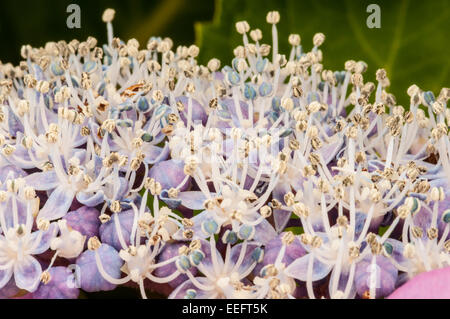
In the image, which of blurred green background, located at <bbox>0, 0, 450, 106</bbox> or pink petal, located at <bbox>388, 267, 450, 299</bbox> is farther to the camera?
blurred green background, located at <bbox>0, 0, 450, 106</bbox>

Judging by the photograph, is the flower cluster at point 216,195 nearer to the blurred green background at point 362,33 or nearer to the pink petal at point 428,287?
the pink petal at point 428,287

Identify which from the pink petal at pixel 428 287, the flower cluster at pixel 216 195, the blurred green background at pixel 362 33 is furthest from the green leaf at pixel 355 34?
the pink petal at pixel 428 287

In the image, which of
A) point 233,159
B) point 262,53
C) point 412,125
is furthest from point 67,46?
point 412,125

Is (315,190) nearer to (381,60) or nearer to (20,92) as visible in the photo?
(20,92)

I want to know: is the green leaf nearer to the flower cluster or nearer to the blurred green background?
the blurred green background

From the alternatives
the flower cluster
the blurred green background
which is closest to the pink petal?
the flower cluster

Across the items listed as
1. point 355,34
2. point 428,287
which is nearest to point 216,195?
point 428,287
